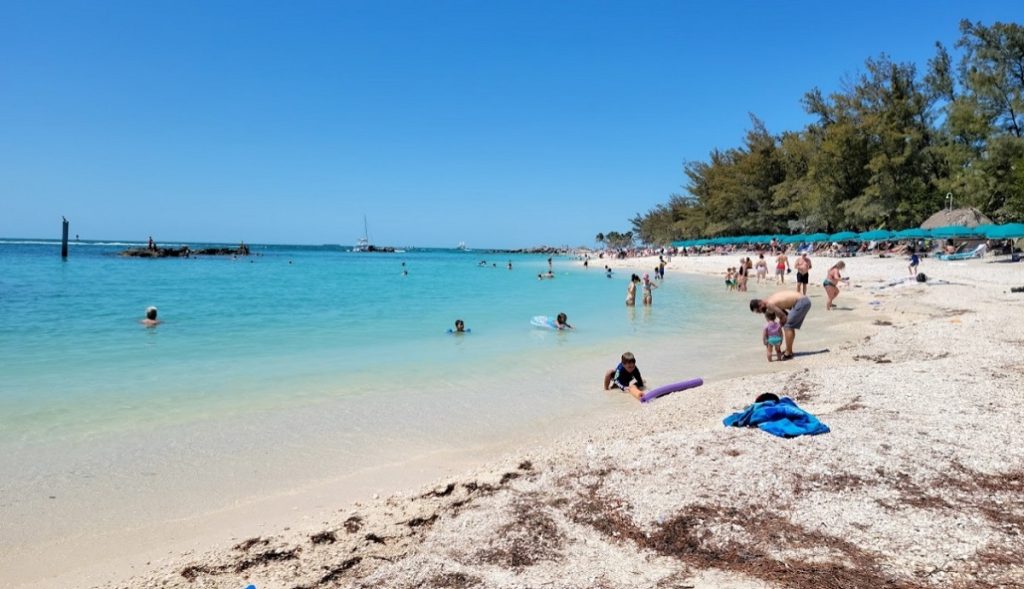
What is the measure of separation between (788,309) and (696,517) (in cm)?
855

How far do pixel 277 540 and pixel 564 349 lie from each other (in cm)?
932

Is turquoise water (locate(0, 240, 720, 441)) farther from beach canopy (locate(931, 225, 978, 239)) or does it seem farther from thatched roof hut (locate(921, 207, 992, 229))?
thatched roof hut (locate(921, 207, 992, 229))

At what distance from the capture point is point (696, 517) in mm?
4152

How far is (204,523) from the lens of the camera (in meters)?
4.82

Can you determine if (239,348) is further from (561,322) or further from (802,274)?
(802,274)

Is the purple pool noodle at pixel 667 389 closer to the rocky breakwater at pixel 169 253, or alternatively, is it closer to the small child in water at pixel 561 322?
the small child in water at pixel 561 322

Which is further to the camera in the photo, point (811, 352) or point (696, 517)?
point (811, 352)

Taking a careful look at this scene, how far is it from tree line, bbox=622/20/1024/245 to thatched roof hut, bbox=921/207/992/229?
108 centimetres

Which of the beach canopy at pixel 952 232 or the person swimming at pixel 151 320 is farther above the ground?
the beach canopy at pixel 952 232

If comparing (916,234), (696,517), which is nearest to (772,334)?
(696,517)

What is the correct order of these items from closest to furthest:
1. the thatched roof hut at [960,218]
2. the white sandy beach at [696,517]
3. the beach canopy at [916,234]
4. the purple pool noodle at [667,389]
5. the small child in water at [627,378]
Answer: the white sandy beach at [696,517]
the purple pool noodle at [667,389]
the small child in water at [627,378]
the beach canopy at [916,234]
the thatched roof hut at [960,218]

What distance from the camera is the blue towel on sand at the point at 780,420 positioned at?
553 centimetres

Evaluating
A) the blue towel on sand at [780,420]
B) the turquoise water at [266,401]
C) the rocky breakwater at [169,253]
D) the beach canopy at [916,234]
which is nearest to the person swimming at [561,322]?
the turquoise water at [266,401]

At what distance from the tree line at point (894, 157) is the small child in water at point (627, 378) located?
32.8 m
